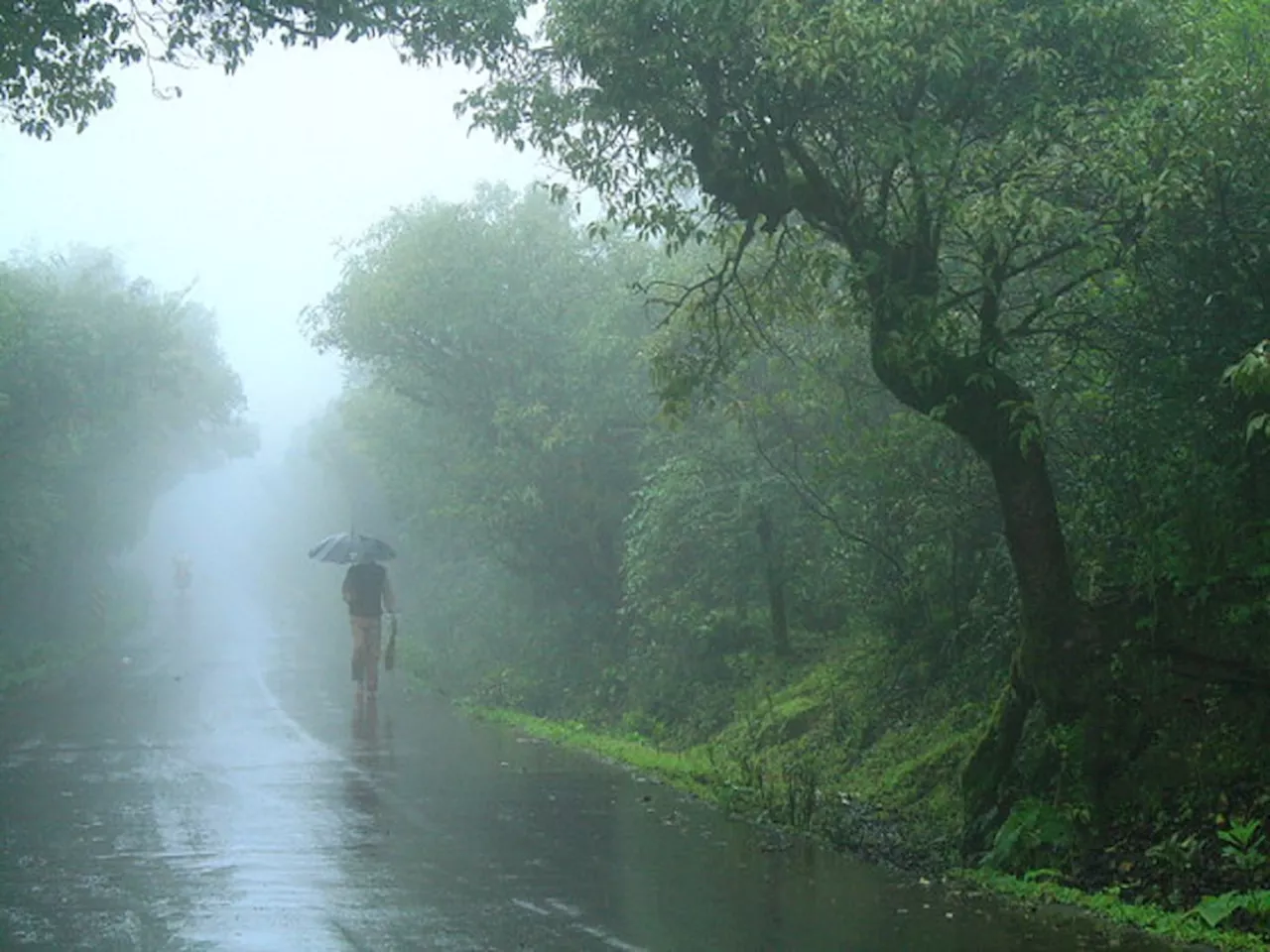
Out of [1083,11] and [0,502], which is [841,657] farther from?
[0,502]

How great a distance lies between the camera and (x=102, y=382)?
35688mm

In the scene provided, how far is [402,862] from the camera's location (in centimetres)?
948

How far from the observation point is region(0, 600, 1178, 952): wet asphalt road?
7676mm

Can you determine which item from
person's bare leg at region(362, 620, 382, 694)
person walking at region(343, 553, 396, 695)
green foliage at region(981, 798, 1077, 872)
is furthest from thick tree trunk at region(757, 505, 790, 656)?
green foliage at region(981, 798, 1077, 872)

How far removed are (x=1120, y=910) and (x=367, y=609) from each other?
1441 centimetres

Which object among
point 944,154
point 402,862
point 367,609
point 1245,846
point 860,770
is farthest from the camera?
point 367,609

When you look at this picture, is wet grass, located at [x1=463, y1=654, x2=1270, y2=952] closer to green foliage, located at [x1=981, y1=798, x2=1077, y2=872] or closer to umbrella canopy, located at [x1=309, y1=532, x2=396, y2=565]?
green foliage, located at [x1=981, y1=798, x2=1077, y2=872]

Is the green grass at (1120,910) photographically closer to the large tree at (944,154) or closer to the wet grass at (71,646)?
the large tree at (944,154)

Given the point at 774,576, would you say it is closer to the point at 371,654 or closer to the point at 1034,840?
the point at 371,654

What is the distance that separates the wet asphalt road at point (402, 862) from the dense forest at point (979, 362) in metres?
1.12

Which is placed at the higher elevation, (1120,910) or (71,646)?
(71,646)

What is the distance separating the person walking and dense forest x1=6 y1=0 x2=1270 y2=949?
4.29 meters

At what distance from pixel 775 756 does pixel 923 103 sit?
675 cm

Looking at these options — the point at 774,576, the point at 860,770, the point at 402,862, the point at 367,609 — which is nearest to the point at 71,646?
the point at 367,609
